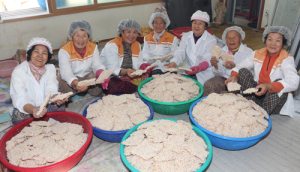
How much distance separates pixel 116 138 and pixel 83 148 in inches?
14.7

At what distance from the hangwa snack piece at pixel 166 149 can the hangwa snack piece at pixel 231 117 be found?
252mm

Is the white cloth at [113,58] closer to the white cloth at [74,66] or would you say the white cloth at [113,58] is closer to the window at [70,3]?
the white cloth at [74,66]

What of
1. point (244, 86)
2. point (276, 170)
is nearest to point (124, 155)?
point (276, 170)

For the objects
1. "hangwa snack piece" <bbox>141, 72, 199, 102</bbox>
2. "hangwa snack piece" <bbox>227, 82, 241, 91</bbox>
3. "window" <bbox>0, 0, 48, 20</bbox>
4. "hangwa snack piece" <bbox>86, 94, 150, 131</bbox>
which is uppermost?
"window" <bbox>0, 0, 48, 20</bbox>

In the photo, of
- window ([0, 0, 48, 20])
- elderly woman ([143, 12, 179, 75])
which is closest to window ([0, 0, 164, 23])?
window ([0, 0, 48, 20])

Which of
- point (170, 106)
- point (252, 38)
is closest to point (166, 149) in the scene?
point (170, 106)

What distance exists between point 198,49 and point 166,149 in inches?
71.3

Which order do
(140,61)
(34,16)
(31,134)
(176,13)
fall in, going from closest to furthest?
(31,134) → (140,61) → (34,16) → (176,13)

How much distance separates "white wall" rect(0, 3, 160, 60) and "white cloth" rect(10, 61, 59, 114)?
270 cm

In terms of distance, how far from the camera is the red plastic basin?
1.41 metres

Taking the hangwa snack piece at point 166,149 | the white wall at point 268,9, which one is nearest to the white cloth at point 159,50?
the hangwa snack piece at point 166,149

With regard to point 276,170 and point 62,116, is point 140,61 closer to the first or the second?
point 62,116

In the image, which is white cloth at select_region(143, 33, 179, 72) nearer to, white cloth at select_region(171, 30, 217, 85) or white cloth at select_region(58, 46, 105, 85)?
white cloth at select_region(171, 30, 217, 85)

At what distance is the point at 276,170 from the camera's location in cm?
172
